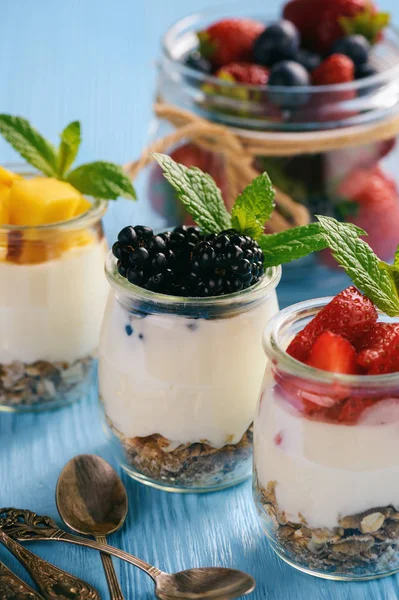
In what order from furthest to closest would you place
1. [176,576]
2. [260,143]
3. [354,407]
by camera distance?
1. [260,143]
2. [176,576]
3. [354,407]

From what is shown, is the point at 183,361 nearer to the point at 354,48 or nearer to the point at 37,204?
the point at 37,204

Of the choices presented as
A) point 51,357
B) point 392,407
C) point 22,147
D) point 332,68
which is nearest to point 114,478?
point 51,357

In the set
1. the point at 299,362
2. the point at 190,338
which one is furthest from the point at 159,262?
the point at 299,362

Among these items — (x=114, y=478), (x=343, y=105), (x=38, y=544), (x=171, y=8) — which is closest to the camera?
(x=38, y=544)

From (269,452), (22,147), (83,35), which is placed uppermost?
(22,147)

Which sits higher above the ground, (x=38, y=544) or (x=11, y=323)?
(x=11, y=323)

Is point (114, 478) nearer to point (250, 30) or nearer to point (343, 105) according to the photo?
point (343, 105)

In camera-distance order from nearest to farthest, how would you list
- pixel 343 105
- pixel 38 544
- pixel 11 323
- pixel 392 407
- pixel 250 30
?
pixel 392 407 → pixel 38 544 → pixel 11 323 → pixel 343 105 → pixel 250 30
